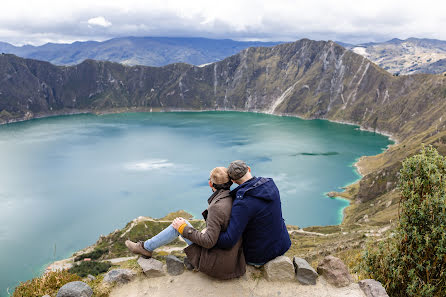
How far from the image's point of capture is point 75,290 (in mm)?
9648

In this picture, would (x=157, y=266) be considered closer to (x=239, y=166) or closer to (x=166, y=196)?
(x=239, y=166)

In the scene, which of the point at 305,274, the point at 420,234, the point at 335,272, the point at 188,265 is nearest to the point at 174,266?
the point at 188,265

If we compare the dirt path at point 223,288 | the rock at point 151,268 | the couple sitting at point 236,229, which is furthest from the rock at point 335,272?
the rock at point 151,268

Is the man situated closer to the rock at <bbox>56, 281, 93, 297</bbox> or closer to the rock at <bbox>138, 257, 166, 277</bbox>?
the rock at <bbox>138, 257, 166, 277</bbox>

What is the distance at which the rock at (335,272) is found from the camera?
33.2ft

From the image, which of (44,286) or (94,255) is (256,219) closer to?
(44,286)

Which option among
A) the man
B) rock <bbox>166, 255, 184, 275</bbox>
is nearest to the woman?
the man

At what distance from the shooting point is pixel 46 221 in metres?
70.8

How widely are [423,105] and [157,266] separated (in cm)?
19232

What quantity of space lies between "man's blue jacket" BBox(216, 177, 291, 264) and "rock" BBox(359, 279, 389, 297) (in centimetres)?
286

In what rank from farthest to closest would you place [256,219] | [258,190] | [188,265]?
[188,265] → [256,219] → [258,190]

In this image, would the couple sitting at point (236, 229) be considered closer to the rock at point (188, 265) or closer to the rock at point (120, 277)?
the rock at point (188, 265)

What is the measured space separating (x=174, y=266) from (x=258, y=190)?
161 inches

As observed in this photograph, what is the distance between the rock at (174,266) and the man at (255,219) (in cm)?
217
